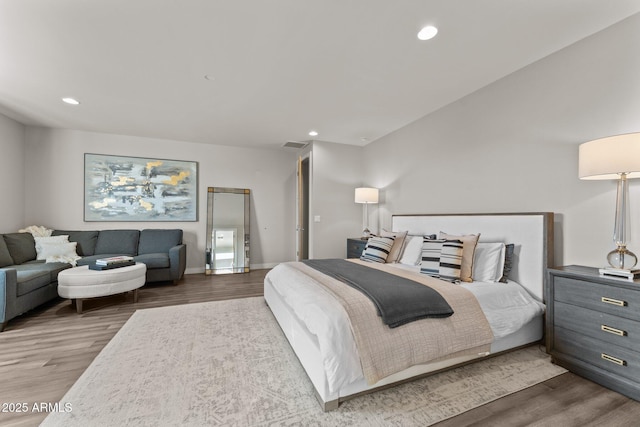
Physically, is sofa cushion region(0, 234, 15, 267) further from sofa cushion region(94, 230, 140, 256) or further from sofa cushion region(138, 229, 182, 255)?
sofa cushion region(138, 229, 182, 255)

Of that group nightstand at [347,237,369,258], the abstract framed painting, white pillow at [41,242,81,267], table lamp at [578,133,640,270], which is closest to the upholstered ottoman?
white pillow at [41,242,81,267]

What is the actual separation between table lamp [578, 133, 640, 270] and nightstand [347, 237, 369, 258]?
2.72 meters

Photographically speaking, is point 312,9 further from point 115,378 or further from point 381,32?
point 115,378

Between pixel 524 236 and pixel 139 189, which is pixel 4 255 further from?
pixel 524 236

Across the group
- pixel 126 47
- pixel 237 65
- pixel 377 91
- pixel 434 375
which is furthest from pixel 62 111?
pixel 434 375

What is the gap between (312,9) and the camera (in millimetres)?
1864

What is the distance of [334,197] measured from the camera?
5.05 metres

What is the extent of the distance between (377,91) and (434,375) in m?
2.90

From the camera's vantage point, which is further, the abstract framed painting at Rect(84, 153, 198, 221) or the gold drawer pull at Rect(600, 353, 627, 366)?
the abstract framed painting at Rect(84, 153, 198, 221)

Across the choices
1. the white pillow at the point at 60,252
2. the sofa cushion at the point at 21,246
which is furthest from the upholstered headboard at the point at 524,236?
the sofa cushion at the point at 21,246

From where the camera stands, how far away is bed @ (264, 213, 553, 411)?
156 cm

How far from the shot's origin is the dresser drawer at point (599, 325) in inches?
66.3

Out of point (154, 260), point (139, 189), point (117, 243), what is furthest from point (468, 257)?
point (139, 189)

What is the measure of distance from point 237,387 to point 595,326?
2.58 m
